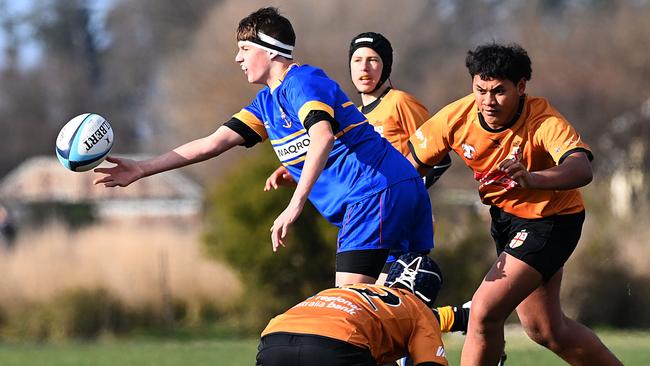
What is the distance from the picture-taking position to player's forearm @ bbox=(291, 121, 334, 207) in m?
5.46

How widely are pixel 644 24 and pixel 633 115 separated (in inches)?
123

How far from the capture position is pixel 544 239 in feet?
20.2

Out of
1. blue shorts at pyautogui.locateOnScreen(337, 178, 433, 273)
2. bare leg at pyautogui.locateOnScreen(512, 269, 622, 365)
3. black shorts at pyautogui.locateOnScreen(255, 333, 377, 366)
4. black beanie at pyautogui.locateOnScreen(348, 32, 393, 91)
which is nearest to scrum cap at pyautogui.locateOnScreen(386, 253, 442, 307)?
blue shorts at pyautogui.locateOnScreen(337, 178, 433, 273)

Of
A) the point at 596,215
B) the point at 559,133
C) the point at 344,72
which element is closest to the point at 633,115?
the point at 344,72

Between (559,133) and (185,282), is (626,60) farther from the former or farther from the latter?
(559,133)

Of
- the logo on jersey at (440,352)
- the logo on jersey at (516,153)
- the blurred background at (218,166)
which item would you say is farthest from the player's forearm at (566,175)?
the blurred background at (218,166)

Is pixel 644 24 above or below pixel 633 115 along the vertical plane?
above

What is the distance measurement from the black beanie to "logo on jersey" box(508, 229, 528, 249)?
146cm

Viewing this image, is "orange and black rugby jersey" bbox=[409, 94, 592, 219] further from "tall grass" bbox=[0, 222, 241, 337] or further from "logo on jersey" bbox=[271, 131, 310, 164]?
"tall grass" bbox=[0, 222, 241, 337]

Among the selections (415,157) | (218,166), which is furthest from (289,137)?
(218,166)

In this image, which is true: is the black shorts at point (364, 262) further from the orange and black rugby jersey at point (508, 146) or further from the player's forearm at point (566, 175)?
the player's forearm at point (566, 175)

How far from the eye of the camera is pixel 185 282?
19000mm

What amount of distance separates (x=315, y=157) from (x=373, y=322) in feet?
3.49

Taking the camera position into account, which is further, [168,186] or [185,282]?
[168,186]
